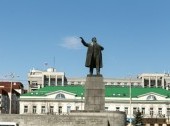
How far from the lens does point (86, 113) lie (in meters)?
34.6

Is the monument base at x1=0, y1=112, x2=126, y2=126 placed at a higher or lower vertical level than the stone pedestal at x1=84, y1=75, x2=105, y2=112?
lower

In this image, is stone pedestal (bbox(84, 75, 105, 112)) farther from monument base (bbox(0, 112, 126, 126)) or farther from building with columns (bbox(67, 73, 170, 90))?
building with columns (bbox(67, 73, 170, 90))

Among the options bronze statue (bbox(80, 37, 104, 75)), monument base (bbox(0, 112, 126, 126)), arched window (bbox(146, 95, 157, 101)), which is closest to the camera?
monument base (bbox(0, 112, 126, 126))

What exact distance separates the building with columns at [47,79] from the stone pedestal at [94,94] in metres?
124

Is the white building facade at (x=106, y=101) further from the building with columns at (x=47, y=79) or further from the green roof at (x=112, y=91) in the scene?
the building with columns at (x=47, y=79)

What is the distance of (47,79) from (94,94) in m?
128

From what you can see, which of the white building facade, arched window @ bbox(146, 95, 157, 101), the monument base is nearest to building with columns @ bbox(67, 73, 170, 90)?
the white building facade

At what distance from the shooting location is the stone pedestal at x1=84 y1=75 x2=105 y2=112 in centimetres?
3647

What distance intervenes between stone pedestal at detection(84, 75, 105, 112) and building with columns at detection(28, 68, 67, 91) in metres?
124

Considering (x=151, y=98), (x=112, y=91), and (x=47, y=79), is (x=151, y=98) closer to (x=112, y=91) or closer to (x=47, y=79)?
(x=112, y=91)

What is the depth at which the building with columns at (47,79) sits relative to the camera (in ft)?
535

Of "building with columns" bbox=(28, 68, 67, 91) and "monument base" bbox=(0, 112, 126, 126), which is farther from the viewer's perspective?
"building with columns" bbox=(28, 68, 67, 91)

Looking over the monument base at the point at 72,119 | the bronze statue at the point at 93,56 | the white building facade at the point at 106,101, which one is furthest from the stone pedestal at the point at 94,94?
the white building facade at the point at 106,101

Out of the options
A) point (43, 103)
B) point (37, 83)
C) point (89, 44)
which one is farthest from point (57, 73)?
point (89, 44)
